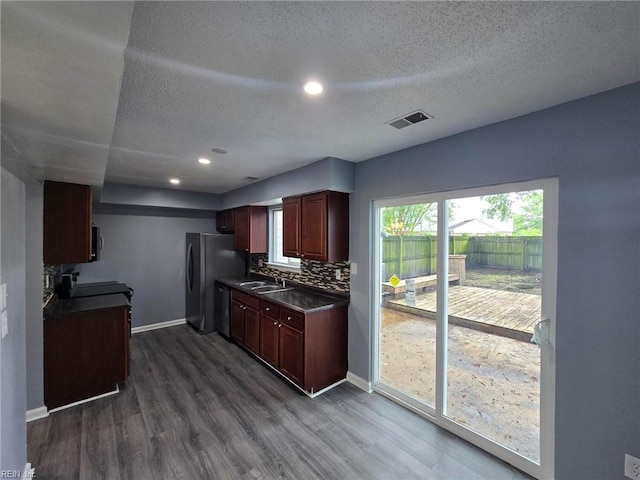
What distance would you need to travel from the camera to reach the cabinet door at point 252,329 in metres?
A: 3.62

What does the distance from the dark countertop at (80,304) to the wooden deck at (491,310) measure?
10.3 feet

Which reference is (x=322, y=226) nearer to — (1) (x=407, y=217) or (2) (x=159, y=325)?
(1) (x=407, y=217)

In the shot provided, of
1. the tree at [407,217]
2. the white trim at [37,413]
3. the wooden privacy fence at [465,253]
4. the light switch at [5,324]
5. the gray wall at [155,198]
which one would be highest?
the gray wall at [155,198]

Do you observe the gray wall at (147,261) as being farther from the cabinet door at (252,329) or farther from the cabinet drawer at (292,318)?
the cabinet drawer at (292,318)

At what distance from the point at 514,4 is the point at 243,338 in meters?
4.11

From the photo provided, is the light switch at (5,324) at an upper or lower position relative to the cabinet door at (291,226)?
lower

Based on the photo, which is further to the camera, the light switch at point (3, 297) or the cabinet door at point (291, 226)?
the cabinet door at point (291, 226)

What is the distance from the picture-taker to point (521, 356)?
2045mm

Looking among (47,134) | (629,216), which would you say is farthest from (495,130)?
(47,134)

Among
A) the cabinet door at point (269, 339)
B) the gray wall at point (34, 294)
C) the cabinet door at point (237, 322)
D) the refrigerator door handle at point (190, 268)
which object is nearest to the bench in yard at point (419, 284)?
the cabinet door at point (269, 339)

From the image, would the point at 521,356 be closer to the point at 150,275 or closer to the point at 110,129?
the point at 110,129

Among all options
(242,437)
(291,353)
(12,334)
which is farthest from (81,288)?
(242,437)

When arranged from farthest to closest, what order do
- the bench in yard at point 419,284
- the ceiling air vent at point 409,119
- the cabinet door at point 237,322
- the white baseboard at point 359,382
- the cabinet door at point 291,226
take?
the cabinet door at point 237,322 < the cabinet door at point 291,226 < the white baseboard at point 359,382 < the bench in yard at point 419,284 < the ceiling air vent at point 409,119

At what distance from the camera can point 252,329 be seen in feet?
12.3
